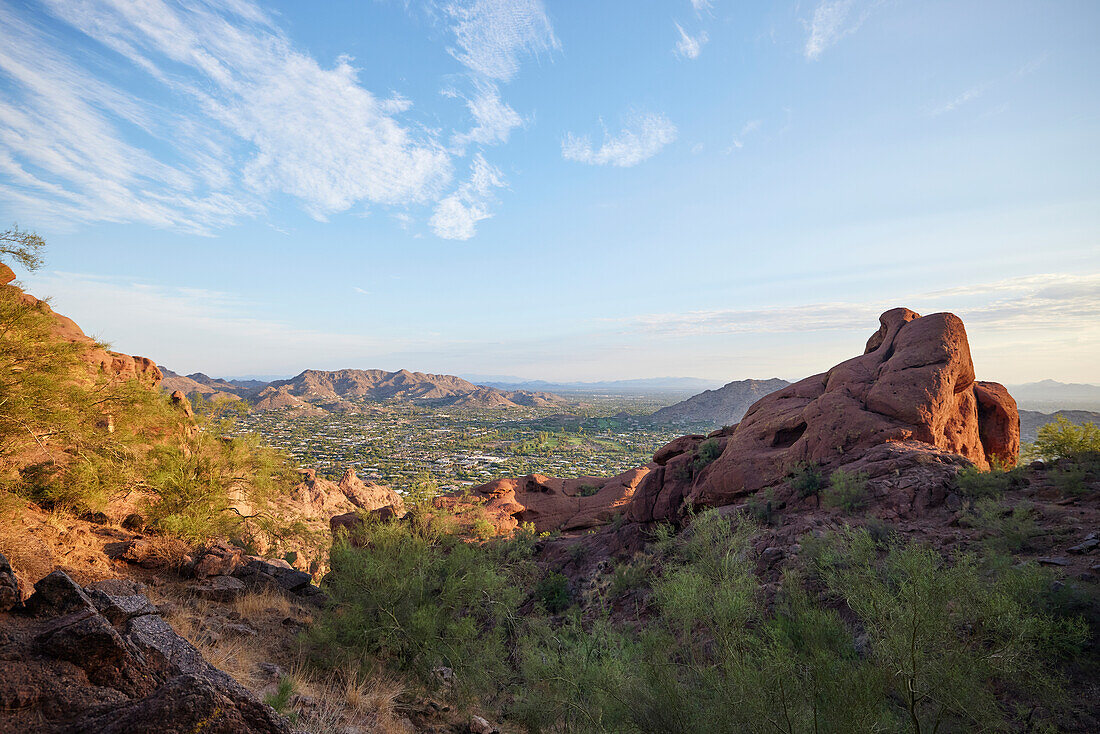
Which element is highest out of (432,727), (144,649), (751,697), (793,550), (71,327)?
(71,327)

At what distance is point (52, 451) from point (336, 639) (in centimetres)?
880

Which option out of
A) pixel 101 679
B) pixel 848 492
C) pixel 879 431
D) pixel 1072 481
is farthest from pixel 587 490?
pixel 101 679

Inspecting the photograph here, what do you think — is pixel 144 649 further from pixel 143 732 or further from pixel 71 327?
pixel 71 327

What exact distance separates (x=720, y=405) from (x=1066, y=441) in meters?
101

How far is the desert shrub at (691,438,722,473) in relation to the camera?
Answer: 75.5 ft

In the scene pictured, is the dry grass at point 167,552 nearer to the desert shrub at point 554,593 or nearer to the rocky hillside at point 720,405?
the desert shrub at point 554,593

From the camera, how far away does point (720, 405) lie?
4395 inches

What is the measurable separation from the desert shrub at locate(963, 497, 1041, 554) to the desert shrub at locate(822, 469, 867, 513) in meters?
2.57

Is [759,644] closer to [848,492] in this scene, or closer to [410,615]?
[410,615]

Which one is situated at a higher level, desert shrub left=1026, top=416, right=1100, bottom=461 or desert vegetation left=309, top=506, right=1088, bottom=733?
desert shrub left=1026, top=416, right=1100, bottom=461

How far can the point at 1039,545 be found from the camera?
9.79 m

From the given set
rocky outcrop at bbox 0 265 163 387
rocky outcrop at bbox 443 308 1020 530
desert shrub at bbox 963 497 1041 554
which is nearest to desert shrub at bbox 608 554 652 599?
rocky outcrop at bbox 443 308 1020 530

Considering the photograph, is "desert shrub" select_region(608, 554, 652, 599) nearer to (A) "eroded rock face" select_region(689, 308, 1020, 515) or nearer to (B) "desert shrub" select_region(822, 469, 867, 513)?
(A) "eroded rock face" select_region(689, 308, 1020, 515)

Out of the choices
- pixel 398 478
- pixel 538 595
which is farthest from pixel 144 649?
pixel 398 478
